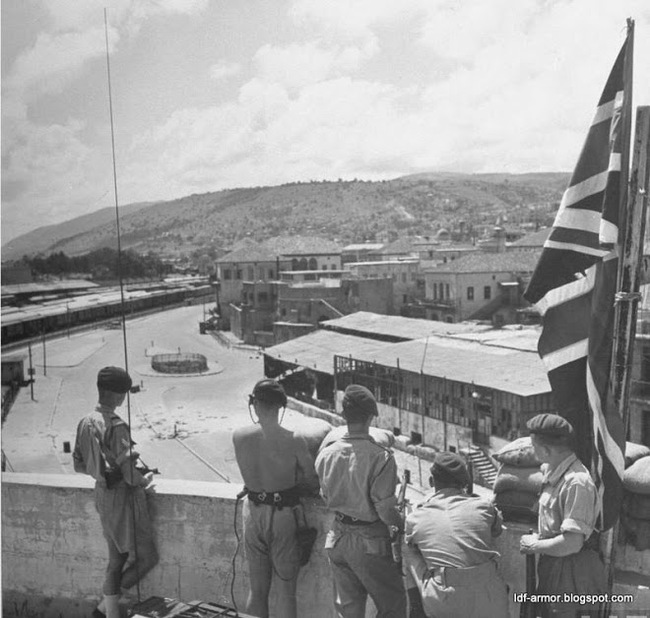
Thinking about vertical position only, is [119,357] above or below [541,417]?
below

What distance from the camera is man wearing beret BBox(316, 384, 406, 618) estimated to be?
343 cm

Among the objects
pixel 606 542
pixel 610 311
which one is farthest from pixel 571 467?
pixel 610 311

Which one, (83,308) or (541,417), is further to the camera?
(83,308)

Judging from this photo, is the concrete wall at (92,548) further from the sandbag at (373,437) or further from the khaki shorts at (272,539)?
the sandbag at (373,437)

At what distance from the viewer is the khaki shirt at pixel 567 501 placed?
3072 millimetres

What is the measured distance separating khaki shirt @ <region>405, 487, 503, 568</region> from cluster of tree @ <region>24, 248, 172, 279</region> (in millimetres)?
77266

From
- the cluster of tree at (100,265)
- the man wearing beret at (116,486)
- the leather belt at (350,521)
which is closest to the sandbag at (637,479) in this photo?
the leather belt at (350,521)

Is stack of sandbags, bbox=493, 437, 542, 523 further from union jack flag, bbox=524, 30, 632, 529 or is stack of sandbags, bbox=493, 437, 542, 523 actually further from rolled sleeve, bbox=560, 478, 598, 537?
rolled sleeve, bbox=560, 478, 598, 537

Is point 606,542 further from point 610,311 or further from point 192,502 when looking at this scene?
point 192,502

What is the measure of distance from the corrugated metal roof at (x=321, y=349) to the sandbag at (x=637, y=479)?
25.8m

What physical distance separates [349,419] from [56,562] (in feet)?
8.04

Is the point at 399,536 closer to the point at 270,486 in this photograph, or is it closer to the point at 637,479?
the point at 270,486

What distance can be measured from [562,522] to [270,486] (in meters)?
1.46

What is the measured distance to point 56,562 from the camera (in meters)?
4.68
